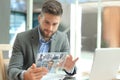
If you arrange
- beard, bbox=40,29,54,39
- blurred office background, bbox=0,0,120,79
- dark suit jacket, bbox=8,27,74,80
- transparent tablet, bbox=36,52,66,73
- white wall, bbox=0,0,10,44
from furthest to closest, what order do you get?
1. white wall, bbox=0,0,10,44
2. blurred office background, bbox=0,0,120,79
3. beard, bbox=40,29,54,39
4. dark suit jacket, bbox=8,27,74,80
5. transparent tablet, bbox=36,52,66,73

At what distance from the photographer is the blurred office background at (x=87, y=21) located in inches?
112

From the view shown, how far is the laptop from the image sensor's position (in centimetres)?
132

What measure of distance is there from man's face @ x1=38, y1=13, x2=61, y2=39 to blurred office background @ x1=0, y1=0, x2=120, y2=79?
1.24 meters

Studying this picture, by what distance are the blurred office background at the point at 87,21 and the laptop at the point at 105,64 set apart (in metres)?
1.52

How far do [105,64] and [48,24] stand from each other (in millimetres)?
553

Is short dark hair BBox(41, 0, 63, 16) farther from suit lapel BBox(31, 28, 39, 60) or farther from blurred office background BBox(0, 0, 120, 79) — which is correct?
blurred office background BBox(0, 0, 120, 79)

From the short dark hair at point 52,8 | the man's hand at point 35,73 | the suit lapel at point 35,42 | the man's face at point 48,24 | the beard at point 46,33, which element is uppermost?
the short dark hair at point 52,8

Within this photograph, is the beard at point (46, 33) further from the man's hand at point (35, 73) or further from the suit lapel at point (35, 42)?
the man's hand at point (35, 73)

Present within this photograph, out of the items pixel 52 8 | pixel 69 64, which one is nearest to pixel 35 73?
pixel 69 64

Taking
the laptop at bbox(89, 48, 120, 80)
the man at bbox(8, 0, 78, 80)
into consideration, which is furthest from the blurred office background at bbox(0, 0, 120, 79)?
the laptop at bbox(89, 48, 120, 80)

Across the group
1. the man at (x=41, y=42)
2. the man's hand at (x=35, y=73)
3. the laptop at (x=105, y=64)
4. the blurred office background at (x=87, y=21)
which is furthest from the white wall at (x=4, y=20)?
the laptop at (x=105, y=64)

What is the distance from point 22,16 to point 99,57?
7.65 feet

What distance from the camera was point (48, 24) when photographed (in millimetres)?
1726

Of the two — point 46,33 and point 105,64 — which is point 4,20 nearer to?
point 46,33
